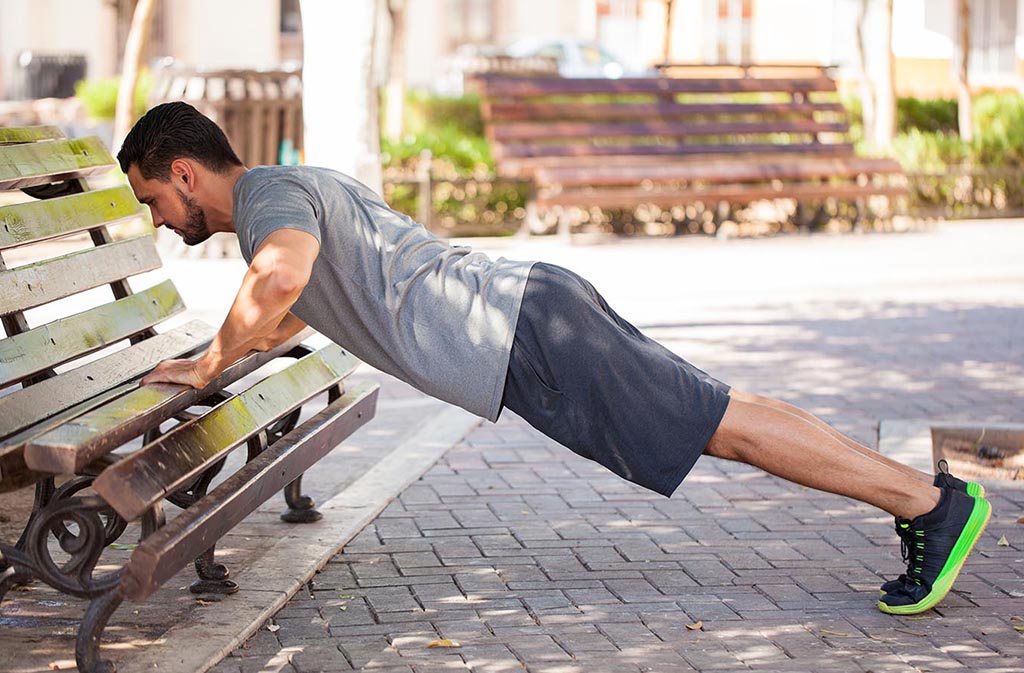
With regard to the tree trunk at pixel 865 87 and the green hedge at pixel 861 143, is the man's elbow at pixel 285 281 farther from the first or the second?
the tree trunk at pixel 865 87

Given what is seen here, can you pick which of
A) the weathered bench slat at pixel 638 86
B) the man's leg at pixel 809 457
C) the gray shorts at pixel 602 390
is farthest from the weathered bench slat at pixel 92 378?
the weathered bench slat at pixel 638 86

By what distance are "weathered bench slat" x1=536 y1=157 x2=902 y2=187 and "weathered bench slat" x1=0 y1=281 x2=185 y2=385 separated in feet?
31.0

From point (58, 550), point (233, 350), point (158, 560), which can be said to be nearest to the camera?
point (158, 560)

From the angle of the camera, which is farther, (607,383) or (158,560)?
(607,383)

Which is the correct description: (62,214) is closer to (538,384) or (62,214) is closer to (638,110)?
(538,384)

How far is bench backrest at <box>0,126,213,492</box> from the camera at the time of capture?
4004 mm

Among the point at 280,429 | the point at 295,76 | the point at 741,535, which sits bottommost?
the point at 741,535

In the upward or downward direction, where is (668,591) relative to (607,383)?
downward

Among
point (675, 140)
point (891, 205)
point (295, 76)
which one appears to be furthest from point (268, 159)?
point (891, 205)

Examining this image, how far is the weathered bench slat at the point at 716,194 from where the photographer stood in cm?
1417

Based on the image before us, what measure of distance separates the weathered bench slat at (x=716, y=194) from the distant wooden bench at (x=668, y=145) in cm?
1

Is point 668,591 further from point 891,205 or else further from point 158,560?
point 891,205

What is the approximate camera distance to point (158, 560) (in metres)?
3.29

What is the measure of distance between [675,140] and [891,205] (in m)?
2.45
